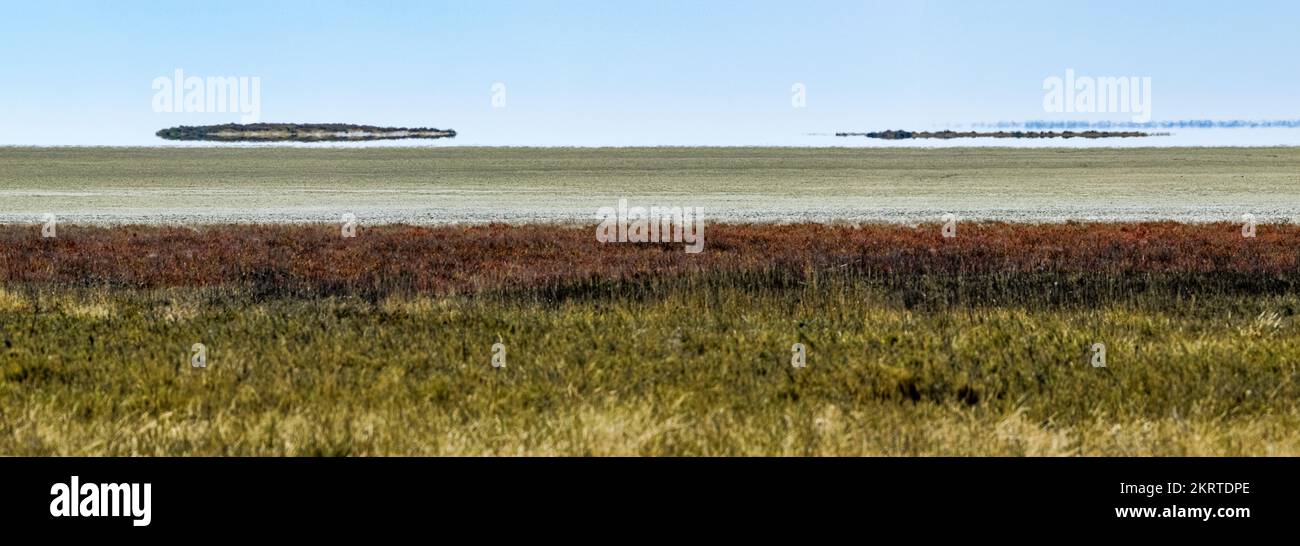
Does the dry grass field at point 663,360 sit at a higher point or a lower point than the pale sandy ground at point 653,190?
lower

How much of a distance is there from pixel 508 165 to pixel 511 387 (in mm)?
101305

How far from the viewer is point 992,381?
27.6 ft

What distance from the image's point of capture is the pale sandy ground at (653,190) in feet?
147

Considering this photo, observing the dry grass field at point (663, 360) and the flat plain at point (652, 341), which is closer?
the dry grass field at point (663, 360)

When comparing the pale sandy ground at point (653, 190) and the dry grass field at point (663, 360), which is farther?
the pale sandy ground at point (653, 190)

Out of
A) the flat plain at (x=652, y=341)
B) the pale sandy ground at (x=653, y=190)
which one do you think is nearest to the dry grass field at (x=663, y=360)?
the flat plain at (x=652, y=341)

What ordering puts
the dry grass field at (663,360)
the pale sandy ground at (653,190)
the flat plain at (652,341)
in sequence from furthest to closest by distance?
the pale sandy ground at (653,190), the flat plain at (652,341), the dry grass field at (663,360)

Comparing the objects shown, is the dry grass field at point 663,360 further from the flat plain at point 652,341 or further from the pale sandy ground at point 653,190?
the pale sandy ground at point 653,190

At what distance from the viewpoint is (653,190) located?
68062 millimetres

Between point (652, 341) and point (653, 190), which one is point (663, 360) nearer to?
point (652, 341)

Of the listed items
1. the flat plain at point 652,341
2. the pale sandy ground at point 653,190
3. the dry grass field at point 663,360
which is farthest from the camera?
the pale sandy ground at point 653,190

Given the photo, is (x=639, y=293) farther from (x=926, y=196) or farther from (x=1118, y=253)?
(x=926, y=196)

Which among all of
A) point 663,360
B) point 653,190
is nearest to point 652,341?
point 663,360

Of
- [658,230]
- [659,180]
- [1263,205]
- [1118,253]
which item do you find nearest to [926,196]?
[1263,205]
